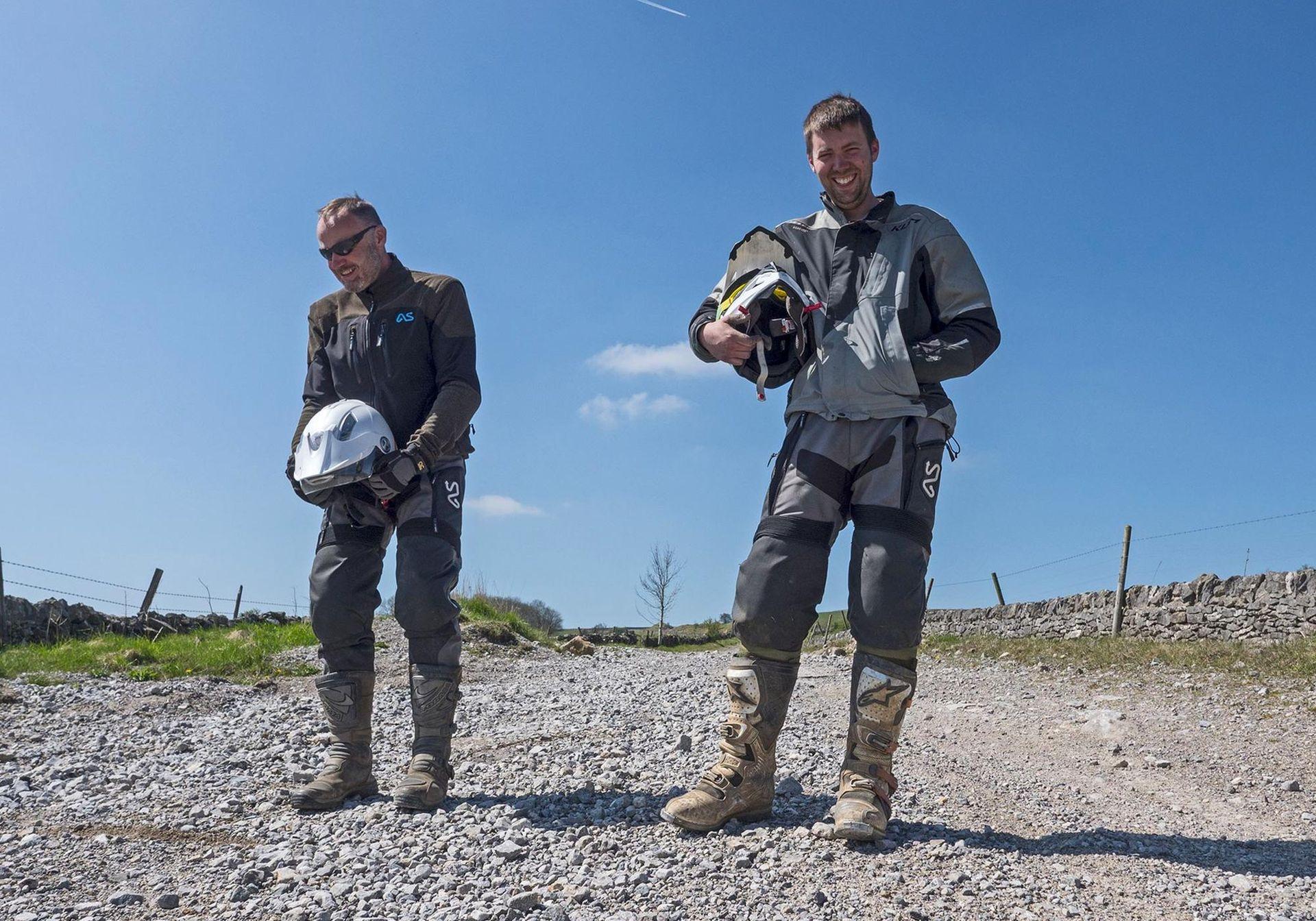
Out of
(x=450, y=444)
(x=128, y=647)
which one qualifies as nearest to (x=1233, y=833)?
(x=450, y=444)

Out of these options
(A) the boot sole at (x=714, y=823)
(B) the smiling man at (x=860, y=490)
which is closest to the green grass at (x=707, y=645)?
(A) the boot sole at (x=714, y=823)

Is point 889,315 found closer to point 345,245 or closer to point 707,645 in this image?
point 345,245

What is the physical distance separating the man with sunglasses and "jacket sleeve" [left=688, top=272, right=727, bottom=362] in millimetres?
1233

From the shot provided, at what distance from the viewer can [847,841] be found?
134 inches

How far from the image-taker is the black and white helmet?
147 inches

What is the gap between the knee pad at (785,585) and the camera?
3619mm

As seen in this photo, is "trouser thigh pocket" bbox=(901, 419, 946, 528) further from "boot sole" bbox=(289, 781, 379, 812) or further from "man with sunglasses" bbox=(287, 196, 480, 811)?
"boot sole" bbox=(289, 781, 379, 812)

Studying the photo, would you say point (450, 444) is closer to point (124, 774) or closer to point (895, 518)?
point (895, 518)

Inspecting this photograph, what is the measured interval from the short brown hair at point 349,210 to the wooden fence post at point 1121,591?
1592 cm

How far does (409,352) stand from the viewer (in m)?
4.63

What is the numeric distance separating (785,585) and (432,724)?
1921 mm

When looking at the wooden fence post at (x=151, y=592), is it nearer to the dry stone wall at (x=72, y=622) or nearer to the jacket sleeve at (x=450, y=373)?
the dry stone wall at (x=72, y=622)

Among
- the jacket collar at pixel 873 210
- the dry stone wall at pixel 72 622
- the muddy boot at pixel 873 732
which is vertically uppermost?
the jacket collar at pixel 873 210

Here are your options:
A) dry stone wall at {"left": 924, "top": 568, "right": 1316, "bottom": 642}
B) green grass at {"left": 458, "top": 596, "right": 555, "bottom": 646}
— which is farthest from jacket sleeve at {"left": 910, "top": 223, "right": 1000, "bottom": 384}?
dry stone wall at {"left": 924, "top": 568, "right": 1316, "bottom": 642}
